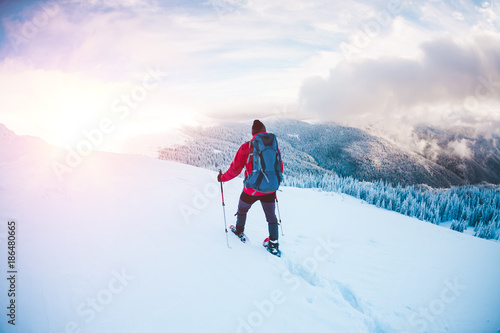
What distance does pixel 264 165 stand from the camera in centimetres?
373

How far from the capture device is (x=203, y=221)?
5.04m

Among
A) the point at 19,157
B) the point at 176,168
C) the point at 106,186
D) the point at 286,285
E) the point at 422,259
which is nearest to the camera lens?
the point at 286,285

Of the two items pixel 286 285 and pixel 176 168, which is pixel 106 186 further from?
pixel 286 285

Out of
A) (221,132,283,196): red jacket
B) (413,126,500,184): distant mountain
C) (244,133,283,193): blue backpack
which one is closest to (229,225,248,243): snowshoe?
(221,132,283,196): red jacket

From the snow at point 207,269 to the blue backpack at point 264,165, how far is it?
1.37 m

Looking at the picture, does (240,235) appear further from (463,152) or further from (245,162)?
(463,152)

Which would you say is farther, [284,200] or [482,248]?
[284,200]

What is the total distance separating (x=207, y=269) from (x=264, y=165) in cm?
200

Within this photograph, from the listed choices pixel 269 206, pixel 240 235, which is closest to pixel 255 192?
pixel 269 206

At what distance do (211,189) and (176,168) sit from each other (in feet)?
9.59

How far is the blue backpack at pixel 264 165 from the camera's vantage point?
3.74 m

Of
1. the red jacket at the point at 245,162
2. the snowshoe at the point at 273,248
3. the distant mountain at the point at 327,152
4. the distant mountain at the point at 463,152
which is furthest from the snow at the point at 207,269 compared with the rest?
the distant mountain at the point at 463,152

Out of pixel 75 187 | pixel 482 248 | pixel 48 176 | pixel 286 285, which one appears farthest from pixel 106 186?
pixel 482 248

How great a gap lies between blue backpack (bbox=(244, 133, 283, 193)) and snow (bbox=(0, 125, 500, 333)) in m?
1.37
